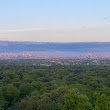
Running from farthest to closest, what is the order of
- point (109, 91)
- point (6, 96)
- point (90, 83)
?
point (90, 83) < point (6, 96) < point (109, 91)

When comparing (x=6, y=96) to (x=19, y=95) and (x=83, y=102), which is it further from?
(x=83, y=102)

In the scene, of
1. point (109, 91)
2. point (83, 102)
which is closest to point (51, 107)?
point (83, 102)

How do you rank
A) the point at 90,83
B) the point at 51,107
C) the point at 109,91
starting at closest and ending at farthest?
the point at 51,107, the point at 109,91, the point at 90,83

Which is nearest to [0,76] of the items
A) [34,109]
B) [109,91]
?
[109,91]

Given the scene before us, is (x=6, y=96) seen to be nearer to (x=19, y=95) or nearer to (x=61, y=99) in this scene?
(x=19, y=95)

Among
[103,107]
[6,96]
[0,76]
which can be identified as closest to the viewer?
[103,107]

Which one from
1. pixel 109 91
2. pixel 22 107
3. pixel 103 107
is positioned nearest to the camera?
pixel 103 107

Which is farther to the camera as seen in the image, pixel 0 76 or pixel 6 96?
pixel 0 76

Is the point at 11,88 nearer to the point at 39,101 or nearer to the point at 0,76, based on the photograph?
the point at 39,101

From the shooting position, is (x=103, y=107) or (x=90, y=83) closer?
(x=103, y=107)
